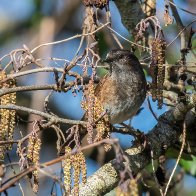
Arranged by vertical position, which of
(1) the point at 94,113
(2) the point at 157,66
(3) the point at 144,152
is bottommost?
(3) the point at 144,152

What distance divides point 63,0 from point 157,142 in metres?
1.38

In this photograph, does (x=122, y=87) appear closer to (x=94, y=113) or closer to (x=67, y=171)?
(x=94, y=113)

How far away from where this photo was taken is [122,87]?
4.20 metres

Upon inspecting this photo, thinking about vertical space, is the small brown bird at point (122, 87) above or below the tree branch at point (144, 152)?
above

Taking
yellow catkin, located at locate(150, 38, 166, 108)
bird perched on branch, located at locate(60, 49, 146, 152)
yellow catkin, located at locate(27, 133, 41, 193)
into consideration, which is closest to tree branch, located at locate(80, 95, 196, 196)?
yellow catkin, located at locate(150, 38, 166, 108)

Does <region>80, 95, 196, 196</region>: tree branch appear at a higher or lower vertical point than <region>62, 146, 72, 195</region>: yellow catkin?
lower

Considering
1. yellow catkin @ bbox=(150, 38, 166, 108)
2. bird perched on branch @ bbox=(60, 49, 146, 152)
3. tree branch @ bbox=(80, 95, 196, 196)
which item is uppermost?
yellow catkin @ bbox=(150, 38, 166, 108)

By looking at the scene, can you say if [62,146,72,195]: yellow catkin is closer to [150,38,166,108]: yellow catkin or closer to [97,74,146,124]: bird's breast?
[150,38,166,108]: yellow catkin

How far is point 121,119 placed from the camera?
4.07 m

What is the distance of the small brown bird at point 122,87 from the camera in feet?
13.2

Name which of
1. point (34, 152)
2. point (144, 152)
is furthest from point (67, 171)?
point (144, 152)

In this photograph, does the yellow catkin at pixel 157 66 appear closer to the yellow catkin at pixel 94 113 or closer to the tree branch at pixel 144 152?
the tree branch at pixel 144 152

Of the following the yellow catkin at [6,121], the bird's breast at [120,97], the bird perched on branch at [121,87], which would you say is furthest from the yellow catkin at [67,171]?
the bird's breast at [120,97]

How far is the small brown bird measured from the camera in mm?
4031
